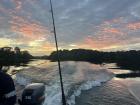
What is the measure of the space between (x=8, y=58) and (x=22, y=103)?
2132 inches

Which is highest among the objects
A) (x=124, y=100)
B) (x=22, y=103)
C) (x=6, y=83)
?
(x=6, y=83)

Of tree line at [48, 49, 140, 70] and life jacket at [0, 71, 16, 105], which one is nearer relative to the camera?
life jacket at [0, 71, 16, 105]

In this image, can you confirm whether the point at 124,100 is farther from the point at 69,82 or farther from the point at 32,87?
the point at 32,87

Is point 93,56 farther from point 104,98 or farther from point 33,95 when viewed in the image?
point 33,95

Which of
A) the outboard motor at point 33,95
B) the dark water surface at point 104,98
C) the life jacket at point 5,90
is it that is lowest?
the dark water surface at point 104,98

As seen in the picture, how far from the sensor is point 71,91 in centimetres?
1123

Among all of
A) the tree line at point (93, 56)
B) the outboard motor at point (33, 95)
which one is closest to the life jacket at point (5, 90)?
the outboard motor at point (33, 95)

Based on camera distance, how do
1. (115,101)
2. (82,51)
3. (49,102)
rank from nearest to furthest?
1. (49,102)
2. (115,101)
3. (82,51)

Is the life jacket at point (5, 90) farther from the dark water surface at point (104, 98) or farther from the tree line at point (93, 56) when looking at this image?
the tree line at point (93, 56)

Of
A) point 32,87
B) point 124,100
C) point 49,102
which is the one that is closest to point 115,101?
point 124,100

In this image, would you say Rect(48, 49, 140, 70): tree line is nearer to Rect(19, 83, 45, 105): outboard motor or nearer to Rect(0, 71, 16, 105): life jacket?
Rect(19, 83, 45, 105): outboard motor

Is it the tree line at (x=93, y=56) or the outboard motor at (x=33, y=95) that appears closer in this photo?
the outboard motor at (x=33, y=95)

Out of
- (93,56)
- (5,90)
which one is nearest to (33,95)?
(5,90)

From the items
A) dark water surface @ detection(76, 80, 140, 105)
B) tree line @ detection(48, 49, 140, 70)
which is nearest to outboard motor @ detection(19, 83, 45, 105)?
dark water surface @ detection(76, 80, 140, 105)
